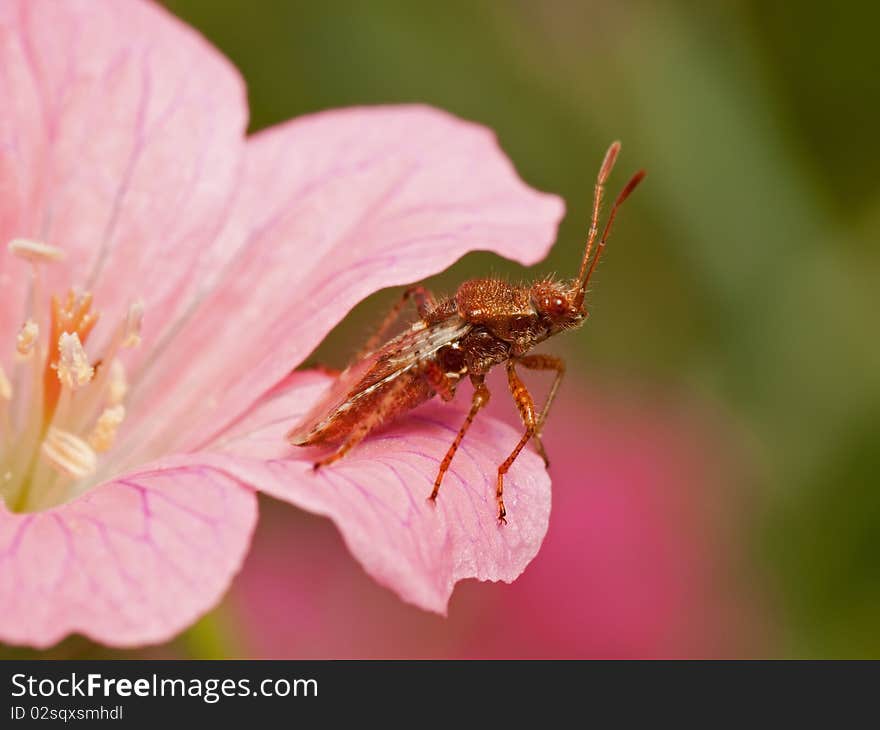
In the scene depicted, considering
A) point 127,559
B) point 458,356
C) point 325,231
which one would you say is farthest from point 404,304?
point 127,559

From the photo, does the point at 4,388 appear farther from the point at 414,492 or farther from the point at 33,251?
the point at 414,492

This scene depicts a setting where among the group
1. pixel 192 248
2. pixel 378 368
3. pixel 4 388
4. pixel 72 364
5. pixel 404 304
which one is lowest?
pixel 4 388

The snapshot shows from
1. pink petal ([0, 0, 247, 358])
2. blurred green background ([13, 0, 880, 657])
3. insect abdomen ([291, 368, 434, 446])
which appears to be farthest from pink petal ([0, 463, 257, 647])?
blurred green background ([13, 0, 880, 657])

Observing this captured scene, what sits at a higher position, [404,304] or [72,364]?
[404,304]

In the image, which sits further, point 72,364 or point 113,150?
point 113,150

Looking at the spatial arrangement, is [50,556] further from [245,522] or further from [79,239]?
[79,239]

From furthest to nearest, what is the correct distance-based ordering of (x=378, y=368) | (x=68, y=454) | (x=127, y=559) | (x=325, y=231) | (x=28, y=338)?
(x=325, y=231), (x=28, y=338), (x=68, y=454), (x=378, y=368), (x=127, y=559)

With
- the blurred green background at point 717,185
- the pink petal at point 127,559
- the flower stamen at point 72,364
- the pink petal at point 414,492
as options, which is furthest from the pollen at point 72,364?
the blurred green background at point 717,185

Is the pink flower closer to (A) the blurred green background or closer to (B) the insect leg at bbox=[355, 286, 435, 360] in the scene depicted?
(B) the insect leg at bbox=[355, 286, 435, 360]

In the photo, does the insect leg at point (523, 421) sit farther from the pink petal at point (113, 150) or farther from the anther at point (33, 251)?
the anther at point (33, 251)
